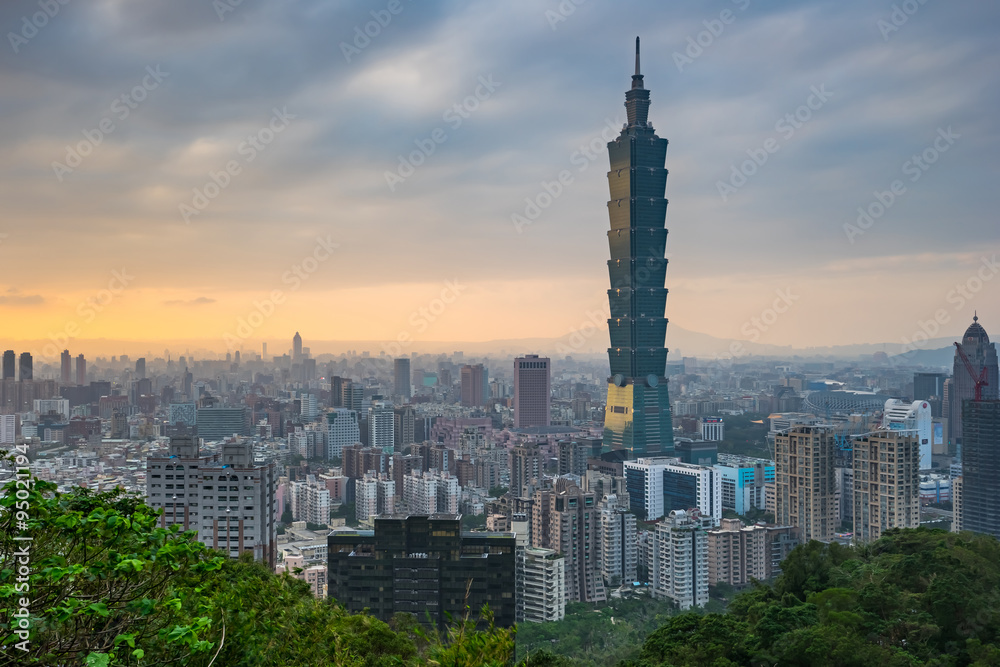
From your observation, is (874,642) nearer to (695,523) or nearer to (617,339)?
(695,523)

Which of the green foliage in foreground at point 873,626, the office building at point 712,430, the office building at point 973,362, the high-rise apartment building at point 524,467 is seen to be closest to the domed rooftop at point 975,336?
the office building at point 973,362

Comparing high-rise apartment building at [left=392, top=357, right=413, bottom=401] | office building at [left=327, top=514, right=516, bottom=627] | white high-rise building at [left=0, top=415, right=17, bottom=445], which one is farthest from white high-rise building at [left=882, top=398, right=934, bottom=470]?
white high-rise building at [left=0, top=415, right=17, bottom=445]

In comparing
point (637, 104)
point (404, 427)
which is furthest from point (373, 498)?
point (637, 104)

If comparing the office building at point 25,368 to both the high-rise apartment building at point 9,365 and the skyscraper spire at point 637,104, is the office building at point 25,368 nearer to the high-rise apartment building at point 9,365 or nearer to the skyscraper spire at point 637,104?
the high-rise apartment building at point 9,365

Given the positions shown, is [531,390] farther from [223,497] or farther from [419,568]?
[223,497]

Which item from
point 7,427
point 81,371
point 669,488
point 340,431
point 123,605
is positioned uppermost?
point 81,371

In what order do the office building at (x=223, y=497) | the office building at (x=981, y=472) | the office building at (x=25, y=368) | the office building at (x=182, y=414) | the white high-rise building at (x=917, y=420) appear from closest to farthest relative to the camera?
the office building at (x=223, y=497) < the office building at (x=981, y=472) < the office building at (x=25, y=368) < the office building at (x=182, y=414) < the white high-rise building at (x=917, y=420)
